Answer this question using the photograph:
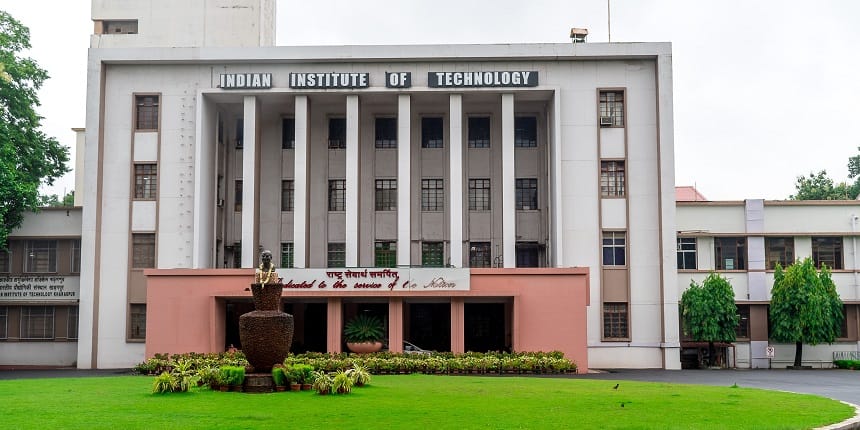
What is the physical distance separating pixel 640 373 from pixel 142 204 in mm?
21973

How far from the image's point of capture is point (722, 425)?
17016mm

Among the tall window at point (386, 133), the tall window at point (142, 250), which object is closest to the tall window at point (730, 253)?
the tall window at point (386, 133)

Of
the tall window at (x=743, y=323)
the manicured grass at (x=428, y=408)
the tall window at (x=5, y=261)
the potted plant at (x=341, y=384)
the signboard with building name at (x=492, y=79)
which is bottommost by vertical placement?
the manicured grass at (x=428, y=408)

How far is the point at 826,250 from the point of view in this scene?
45469 millimetres

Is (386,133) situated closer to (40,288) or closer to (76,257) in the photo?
(76,257)

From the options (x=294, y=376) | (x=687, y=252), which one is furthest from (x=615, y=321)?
(x=294, y=376)

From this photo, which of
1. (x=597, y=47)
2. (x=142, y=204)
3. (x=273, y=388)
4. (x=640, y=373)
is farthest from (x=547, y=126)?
(x=273, y=388)

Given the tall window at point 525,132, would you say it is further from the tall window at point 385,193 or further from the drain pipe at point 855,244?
the drain pipe at point 855,244

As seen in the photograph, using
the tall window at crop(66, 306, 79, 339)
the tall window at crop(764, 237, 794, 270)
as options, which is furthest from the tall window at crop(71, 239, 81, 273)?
the tall window at crop(764, 237, 794, 270)

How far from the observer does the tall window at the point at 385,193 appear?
45.2 metres

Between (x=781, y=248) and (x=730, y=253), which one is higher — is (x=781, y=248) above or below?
above

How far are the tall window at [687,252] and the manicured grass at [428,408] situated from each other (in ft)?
65.2

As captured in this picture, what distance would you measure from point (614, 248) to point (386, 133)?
1198 cm

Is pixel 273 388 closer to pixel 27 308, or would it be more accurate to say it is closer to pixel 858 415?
pixel 858 415
